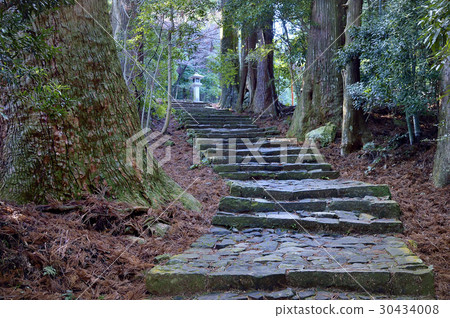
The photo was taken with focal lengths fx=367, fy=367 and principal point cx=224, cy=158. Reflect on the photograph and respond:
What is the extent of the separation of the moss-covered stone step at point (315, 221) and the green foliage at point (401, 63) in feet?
9.59

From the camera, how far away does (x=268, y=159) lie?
26.0 feet

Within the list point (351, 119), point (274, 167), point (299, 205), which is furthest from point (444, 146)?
point (274, 167)

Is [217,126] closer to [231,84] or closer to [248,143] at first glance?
[248,143]

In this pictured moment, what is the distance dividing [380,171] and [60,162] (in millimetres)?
5933

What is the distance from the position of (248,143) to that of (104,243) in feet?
21.0

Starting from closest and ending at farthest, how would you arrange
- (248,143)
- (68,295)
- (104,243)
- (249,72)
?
1. (68,295)
2. (104,243)
3. (248,143)
4. (249,72)

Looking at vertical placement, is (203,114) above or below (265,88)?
below

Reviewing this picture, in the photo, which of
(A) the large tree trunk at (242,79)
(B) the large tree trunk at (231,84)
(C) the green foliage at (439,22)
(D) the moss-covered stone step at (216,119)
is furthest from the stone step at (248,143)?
(C) the green foliage at (439,22)

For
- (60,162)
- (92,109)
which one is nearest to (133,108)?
(92,109)

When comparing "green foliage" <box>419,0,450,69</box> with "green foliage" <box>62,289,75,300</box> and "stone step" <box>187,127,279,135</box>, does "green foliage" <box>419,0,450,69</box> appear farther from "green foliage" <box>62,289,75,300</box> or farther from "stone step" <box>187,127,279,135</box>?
"stone step" <box>187,127,279,135</box>

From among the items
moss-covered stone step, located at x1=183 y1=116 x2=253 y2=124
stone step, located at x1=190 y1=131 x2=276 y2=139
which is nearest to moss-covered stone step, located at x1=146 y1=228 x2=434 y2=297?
stone step, located at x1=190 y1=131 x2=276 y2=139

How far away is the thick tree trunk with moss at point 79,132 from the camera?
3.64 metres

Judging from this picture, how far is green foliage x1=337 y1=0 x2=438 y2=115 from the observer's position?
627 centimetres

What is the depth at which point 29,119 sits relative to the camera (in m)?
3.70
